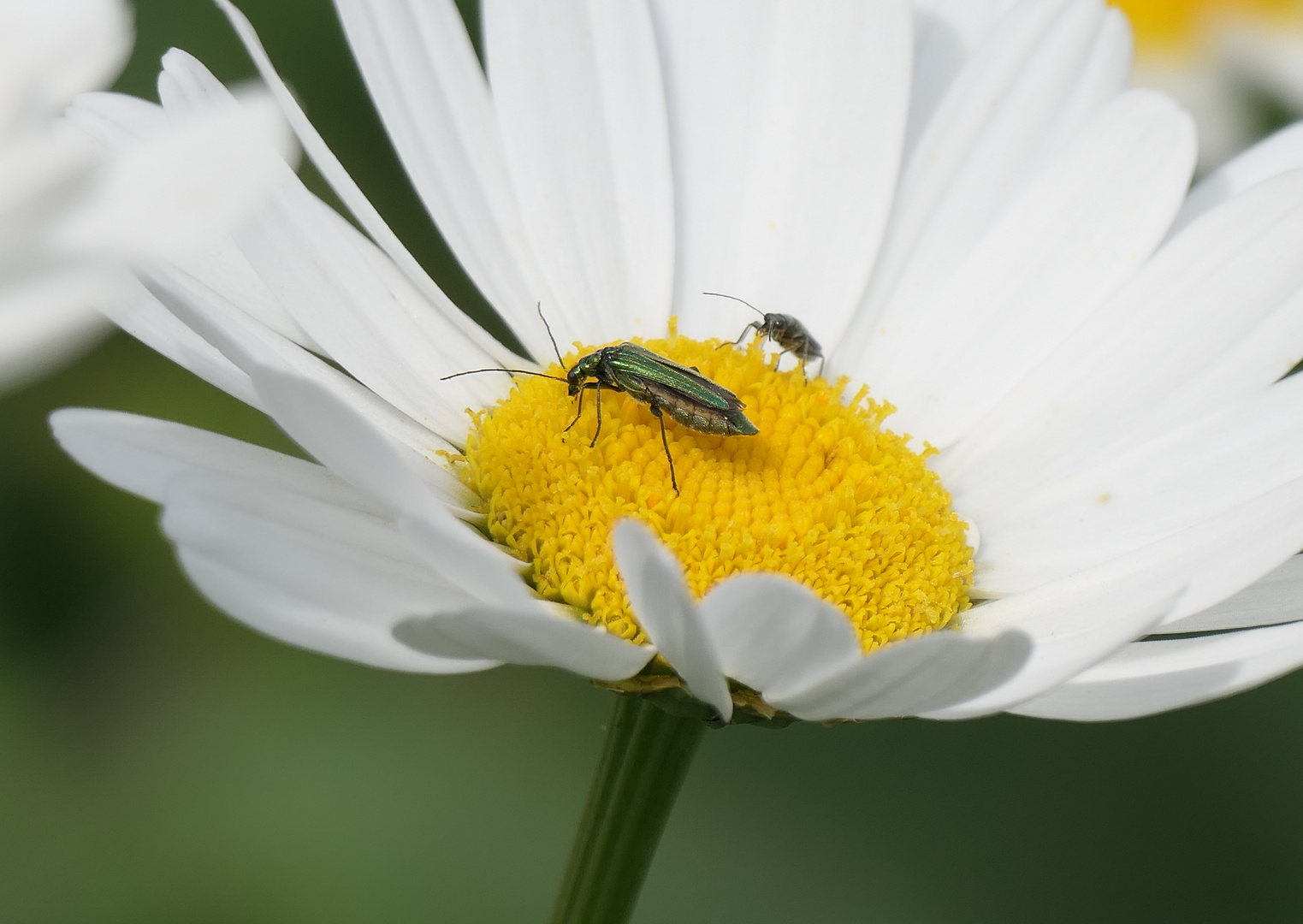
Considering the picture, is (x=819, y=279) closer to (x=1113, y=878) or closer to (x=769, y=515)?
(x=769, y=515)

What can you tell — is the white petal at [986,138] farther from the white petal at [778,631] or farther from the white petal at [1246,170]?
the white petal at [778,631]

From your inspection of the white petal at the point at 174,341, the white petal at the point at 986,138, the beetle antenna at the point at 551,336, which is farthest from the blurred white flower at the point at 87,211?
the white petal at the point at 986,138

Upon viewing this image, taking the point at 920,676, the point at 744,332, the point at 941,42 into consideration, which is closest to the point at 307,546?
the point at 920,676

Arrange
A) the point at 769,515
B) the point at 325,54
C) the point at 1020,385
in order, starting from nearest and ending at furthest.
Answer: the point at 769,515 < the point at 1020,385 < the point at 325,54

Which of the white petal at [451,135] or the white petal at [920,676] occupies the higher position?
the white petal at [451,135]

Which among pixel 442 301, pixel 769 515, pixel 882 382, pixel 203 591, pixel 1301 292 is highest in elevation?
pixel 1301 292

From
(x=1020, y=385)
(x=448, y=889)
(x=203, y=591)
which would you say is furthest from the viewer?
(x=448, y=889)

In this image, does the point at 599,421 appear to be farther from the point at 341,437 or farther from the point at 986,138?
the point at 986,138

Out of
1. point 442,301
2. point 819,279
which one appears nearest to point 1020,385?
point 819,279
